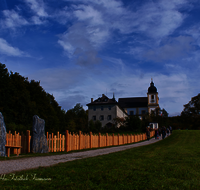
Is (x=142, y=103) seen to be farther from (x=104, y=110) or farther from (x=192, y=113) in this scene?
(x=104, y=110)

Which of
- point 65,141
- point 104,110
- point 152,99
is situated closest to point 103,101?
point 104,110

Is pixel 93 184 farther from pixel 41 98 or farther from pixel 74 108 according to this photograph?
pixel 74 108

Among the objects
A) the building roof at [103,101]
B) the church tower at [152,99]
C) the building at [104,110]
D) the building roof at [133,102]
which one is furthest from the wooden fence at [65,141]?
the building roof at [133,102]

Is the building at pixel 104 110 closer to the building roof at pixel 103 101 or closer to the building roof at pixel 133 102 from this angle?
the building roof at pixel 103 101

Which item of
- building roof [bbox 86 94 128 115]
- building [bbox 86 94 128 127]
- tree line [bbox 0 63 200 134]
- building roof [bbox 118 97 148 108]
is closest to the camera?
tree line [bbox 0 63 200 134]

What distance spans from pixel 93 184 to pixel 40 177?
138 cm

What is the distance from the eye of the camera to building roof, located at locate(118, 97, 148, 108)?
10344cm

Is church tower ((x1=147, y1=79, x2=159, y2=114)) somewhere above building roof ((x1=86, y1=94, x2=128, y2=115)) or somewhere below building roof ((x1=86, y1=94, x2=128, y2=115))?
above

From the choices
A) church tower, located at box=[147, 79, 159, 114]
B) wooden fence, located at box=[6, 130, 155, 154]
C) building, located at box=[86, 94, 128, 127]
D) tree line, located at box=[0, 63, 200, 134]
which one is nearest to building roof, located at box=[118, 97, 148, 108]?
church tower, located at box=[147, 79, 159, 114]

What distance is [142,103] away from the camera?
104m

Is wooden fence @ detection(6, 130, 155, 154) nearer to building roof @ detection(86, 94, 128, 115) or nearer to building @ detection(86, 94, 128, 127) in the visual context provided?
building @ detection(86, 94, 128, 127)

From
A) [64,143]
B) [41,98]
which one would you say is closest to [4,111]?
[41,98]

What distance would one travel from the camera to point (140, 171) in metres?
6.10

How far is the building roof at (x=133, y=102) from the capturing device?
103m
